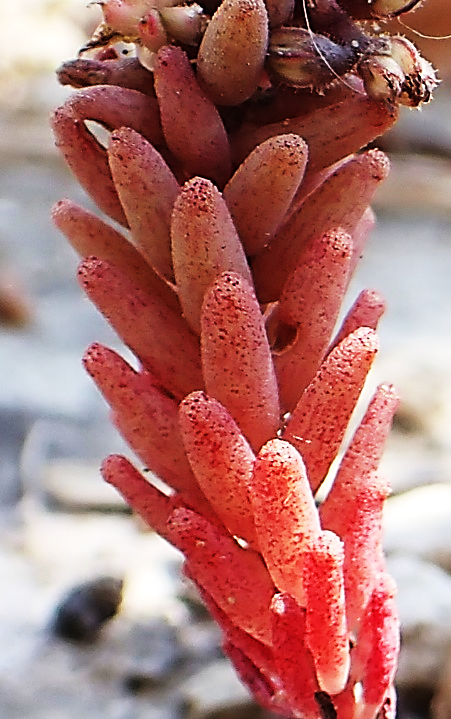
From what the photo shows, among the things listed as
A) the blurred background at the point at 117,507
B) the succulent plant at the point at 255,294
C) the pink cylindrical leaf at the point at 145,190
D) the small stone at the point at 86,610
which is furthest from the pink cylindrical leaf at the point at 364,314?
the small stone at the point at 86,610

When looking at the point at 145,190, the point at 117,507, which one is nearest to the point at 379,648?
the point at 145,190

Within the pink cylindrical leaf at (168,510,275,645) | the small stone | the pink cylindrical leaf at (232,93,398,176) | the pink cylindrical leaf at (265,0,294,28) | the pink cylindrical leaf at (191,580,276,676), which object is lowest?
the small stone

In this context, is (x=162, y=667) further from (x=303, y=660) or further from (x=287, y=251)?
(x=287, y=251)

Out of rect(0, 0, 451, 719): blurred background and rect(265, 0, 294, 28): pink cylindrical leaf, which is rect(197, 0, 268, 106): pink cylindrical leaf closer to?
rect(265, 0, 294, 28): pink cylindrical leaf

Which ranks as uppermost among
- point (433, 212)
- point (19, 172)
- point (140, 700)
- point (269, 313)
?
point (19, 172)

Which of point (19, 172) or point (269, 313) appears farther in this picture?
point (19, 172)

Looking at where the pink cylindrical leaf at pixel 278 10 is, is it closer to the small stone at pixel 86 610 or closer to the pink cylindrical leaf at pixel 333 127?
the pink cylindrical leaf at pixel 333 127

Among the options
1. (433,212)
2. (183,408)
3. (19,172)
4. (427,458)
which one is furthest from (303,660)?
(19,172)

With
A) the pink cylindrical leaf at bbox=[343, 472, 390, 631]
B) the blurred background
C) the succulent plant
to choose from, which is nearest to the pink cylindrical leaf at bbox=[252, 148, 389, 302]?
the succulent plant
